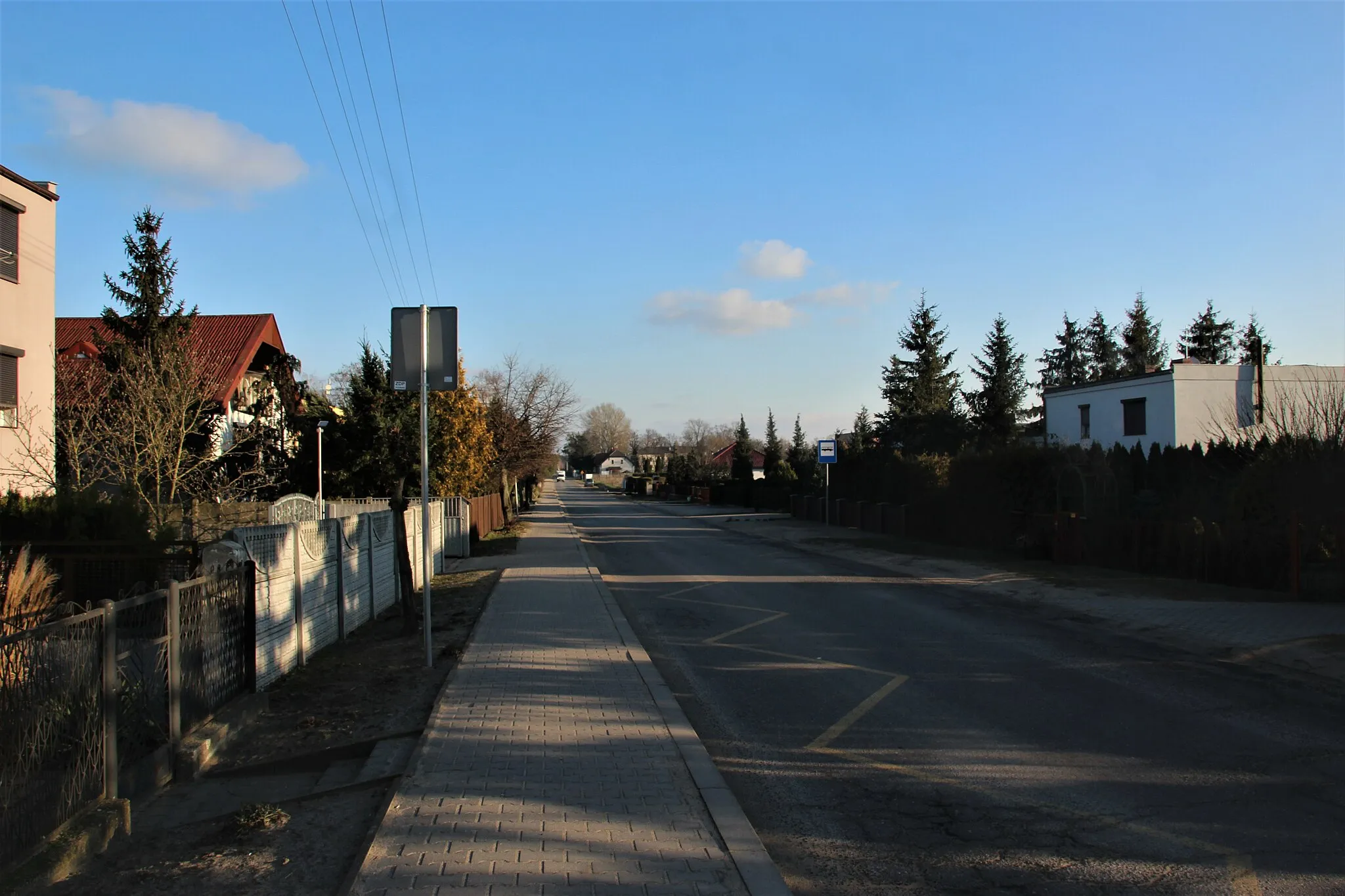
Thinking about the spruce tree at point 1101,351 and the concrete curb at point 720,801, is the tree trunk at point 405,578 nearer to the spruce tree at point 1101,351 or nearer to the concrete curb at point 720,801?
the concrete curb at point 720,801

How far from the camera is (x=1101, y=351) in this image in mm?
66625

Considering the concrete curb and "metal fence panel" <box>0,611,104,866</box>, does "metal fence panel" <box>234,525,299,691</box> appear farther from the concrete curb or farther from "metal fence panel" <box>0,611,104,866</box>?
the concrete curb

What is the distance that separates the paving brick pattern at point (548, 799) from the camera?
3932 millimetres

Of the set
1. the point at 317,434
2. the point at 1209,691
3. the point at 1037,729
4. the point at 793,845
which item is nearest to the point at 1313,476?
the point at 1209,691

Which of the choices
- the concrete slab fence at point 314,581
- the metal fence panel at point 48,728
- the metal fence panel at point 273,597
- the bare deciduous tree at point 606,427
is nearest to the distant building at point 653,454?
the bare deciduous tree at point 606,427

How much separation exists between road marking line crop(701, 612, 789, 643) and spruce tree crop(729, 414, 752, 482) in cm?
4046

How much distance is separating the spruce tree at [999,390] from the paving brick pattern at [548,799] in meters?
45.9

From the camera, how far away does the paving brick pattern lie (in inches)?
155

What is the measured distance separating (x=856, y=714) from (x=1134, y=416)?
1304 inches

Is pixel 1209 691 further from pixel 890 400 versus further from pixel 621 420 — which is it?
pixel 621 420

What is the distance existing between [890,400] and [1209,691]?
46651mm

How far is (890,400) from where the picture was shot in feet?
A: 176

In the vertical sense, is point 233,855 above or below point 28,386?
below

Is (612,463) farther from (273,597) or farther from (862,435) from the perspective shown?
(273,597)
